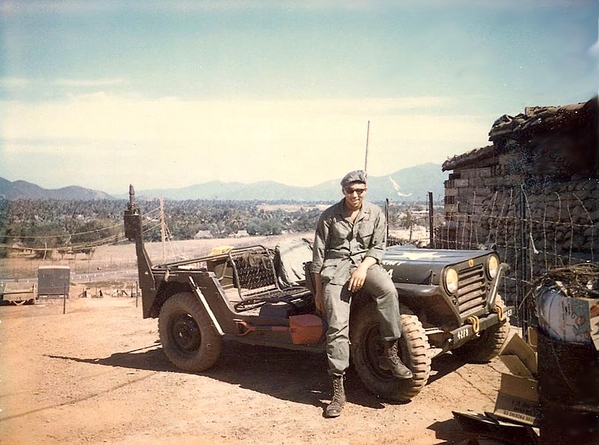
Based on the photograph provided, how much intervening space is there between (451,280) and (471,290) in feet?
1.45

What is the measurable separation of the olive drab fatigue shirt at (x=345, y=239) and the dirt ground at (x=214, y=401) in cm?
131

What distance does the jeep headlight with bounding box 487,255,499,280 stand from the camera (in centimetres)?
546

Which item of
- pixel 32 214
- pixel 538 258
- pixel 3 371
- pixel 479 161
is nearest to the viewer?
pixel 3 371

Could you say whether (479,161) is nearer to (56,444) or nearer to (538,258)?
(538,258)

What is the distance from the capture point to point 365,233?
5176 millimetres

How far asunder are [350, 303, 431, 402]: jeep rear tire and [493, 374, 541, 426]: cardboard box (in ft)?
2.74

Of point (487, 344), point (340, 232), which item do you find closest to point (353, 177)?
point (340, 232)


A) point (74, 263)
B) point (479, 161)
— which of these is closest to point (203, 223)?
point (74, 263)

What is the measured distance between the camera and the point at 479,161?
11297 mm

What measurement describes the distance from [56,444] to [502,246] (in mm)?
7760

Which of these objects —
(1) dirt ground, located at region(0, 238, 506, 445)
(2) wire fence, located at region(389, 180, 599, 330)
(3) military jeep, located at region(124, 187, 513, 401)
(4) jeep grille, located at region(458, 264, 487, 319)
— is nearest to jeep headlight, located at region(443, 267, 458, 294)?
(3) military jeep, located at region(124, 187, 513, 401)

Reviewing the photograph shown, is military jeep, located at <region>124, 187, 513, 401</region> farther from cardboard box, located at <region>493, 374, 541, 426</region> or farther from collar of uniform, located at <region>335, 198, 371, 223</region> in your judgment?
cardboard box, located at <region>493, 374, 541, 426</region>

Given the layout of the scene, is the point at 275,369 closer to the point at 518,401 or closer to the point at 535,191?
the point at 518,401

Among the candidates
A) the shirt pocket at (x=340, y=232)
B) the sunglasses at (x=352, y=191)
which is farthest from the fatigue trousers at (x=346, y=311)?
the sunglasses at (x=352, y=191)
